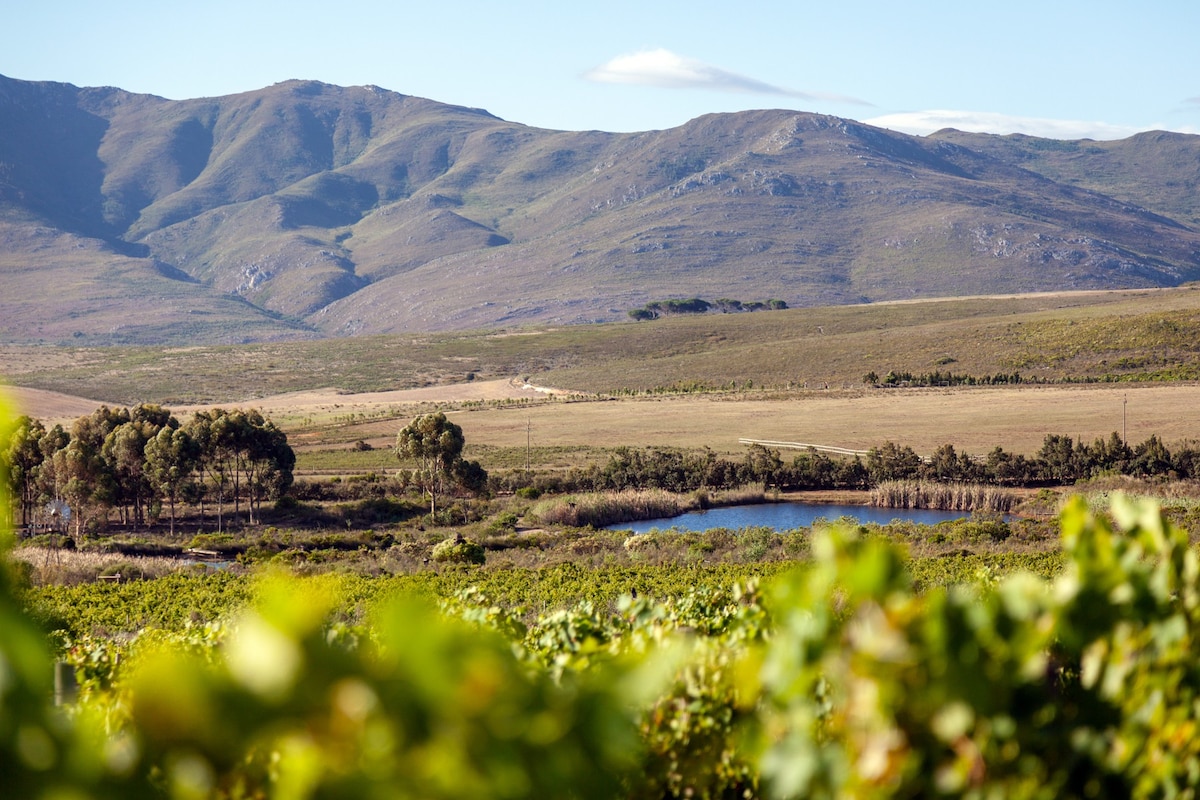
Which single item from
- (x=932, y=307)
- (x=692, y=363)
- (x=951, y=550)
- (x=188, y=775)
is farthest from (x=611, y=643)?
(x=932, y=307)

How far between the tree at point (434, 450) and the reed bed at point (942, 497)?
14.9 metres

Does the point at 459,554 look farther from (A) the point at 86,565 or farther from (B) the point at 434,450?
(B) the point at 434,450

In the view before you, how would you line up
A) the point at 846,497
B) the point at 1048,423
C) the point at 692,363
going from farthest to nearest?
the point at 692,363, the point at 1048,423, the point at 846,497

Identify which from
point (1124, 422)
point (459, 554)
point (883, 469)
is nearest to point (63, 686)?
point (459, 554)

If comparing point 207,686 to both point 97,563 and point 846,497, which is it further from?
point 846,497

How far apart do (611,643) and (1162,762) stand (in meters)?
2.31

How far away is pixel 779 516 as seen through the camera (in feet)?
128

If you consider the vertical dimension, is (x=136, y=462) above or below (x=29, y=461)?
below

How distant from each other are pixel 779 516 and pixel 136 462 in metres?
21.0

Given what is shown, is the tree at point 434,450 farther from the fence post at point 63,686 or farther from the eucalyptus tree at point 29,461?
the fence post at point 63,686

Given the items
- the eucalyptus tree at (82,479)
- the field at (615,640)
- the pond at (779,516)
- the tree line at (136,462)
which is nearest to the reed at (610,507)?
the field at (615,640)

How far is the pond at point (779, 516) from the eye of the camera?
37.1 metres

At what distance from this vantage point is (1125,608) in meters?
2.00

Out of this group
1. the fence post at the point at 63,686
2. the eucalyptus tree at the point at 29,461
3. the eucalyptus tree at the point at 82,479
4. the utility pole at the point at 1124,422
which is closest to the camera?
the fence post at the point at 63,686
